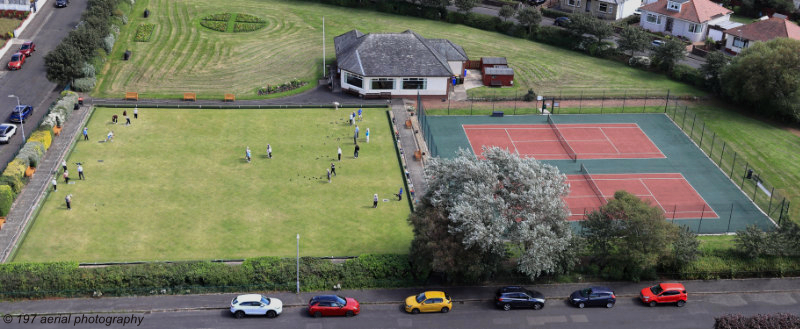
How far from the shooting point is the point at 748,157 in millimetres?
74500

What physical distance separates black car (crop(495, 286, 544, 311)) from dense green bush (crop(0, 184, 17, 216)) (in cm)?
3654

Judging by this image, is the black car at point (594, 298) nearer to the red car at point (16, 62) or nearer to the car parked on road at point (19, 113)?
the car parked on road at point (19, 113)

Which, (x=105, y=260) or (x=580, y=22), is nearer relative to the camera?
(x=105, y=260)

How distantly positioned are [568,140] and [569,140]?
97 millimetres

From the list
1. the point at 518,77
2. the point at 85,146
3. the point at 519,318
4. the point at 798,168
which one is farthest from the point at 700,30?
the point at 85,146

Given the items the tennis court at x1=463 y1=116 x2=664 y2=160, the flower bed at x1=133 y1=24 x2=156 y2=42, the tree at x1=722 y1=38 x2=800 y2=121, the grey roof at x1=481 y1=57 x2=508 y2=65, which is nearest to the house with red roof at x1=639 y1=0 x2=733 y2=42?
the tree at x1=722 y1=38 x2=800 y2=121

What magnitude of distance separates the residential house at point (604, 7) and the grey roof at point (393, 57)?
3467 cm

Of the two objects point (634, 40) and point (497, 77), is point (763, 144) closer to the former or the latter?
point (634, 40)

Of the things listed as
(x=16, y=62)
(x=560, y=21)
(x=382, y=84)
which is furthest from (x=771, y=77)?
(x=16, y=62)

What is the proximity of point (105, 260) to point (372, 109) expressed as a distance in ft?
114

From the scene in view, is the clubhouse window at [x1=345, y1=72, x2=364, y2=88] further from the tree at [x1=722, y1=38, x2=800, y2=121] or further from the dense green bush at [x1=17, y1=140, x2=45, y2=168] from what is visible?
the tree at [x1=722, y1=38, x2=800, y2=121]

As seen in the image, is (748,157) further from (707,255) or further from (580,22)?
(580,22)

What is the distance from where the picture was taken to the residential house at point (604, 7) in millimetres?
112125

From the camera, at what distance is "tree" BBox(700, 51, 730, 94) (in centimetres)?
8819
